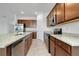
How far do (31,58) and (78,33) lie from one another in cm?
234

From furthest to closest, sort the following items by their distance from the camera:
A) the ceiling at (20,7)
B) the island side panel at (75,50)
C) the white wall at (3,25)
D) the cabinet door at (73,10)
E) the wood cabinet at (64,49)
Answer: the white wall at (3,25)
the ceiling at (20,7)
the cabinet door at (73,10)
the wood cabinet at (64,49)
the island side panel at (75,50)

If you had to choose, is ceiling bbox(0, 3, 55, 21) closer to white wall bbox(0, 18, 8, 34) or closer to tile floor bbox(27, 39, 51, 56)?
white wall bbox(0, 18, 8, 34)

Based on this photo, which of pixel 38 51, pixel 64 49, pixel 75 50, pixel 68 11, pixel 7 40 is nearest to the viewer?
pixel 75 50

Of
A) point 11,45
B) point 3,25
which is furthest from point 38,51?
point 11,45

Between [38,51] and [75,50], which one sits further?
[38,51]

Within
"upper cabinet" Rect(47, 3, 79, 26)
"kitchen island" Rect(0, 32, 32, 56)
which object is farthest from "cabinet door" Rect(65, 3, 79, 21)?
"kitchen island" Rect(0, 32, 32, 56)

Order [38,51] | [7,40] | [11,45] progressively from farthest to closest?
[38,51], [7,40], [11,45]

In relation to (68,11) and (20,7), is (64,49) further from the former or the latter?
(20,7)

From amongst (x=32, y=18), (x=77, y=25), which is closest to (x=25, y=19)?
(x=32, y=18)

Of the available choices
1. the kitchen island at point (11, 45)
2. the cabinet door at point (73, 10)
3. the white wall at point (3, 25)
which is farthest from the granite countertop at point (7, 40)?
the white wall at point (3, 25)

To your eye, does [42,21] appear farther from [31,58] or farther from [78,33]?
[31,58]

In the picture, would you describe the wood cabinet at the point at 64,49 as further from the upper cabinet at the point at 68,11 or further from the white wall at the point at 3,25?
the white wall at the point at 3,25

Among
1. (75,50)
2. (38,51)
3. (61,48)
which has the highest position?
(75,50)

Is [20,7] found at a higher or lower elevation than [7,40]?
higher
